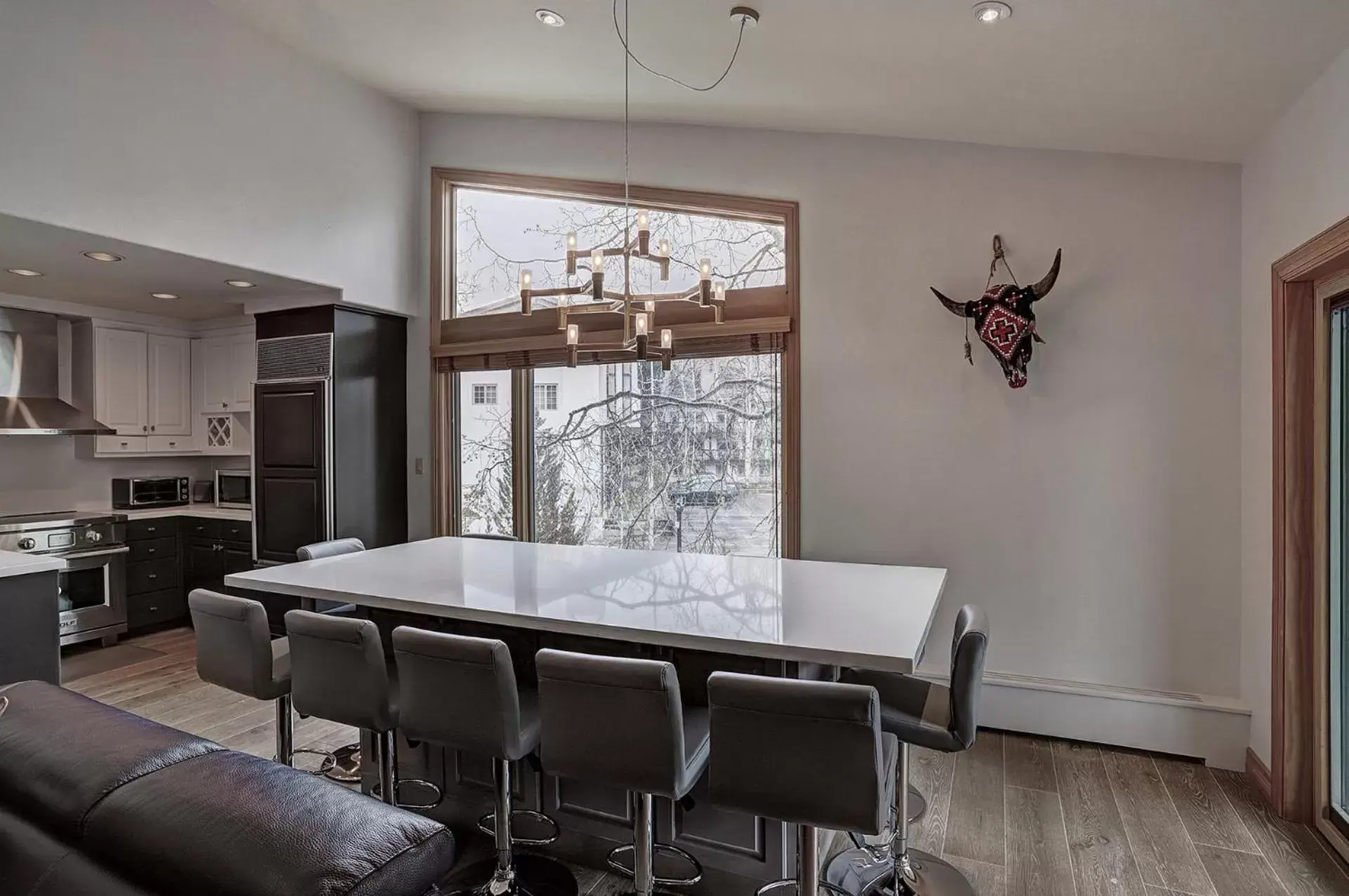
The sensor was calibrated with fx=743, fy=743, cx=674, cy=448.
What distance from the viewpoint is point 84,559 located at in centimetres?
486

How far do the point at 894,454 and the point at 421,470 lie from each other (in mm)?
3138

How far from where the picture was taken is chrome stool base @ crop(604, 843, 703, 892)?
2.20m

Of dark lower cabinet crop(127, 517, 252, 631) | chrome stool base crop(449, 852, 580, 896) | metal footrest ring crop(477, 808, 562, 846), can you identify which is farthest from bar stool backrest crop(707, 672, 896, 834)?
dark lower cabinet crop(127, 517, 252, 631)

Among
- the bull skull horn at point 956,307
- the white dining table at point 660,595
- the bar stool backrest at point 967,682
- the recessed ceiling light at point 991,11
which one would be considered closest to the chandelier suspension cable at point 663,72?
the recessed ceiling light at point 991,11

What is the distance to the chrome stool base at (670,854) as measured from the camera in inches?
86.7

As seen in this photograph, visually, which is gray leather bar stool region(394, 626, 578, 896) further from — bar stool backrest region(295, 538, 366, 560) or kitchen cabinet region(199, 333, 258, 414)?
kitchen cabinet region(199, 333, 258, 414)

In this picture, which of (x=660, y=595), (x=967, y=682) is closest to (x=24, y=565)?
(x=660, y=595)

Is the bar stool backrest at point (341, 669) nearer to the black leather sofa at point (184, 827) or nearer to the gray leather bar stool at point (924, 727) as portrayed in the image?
the black leather sofa at point (184, 827)

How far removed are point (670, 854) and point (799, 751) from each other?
918 millimetres

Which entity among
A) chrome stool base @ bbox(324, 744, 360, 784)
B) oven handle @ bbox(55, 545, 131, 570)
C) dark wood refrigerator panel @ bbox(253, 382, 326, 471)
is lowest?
chrome stool base @ bbox(324, 744, 360, 784)

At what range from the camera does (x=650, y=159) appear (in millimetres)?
4273

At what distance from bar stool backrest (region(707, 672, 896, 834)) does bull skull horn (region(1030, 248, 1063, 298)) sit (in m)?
2.37

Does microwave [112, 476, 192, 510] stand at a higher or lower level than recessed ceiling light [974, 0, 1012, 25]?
lower

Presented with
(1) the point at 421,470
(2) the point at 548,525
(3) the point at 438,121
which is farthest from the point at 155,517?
(3) the point at 438,121
